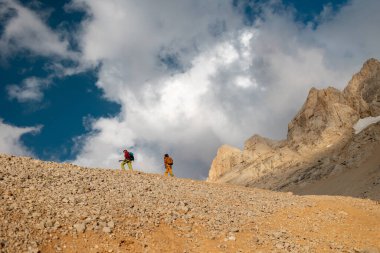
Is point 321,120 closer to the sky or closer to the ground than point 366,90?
closer to the ground

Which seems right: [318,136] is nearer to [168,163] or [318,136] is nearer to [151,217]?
[168,163]

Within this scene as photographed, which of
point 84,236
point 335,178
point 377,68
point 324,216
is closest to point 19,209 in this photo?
point 84,236

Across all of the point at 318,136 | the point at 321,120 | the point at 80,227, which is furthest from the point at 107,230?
the point at 321,120

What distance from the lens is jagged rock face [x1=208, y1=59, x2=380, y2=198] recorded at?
102344 mm

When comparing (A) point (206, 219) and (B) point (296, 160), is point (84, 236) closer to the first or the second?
(A) point (206, 219)

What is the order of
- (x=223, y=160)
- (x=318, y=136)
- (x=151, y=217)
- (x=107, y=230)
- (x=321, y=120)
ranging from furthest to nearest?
(x=223, y=160) < (x=321, y=120) < (x=318, y=136) < (x=151, y=217) < (x=107, y=230)

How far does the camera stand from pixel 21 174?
2145 cm

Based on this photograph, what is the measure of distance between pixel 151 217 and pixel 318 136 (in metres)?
101

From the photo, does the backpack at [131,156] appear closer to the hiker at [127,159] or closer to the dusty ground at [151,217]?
the hiker at [127,159]

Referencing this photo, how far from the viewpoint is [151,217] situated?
19297 mm

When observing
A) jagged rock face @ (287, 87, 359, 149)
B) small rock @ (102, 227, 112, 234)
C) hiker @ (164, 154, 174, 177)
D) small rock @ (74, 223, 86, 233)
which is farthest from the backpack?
jagged rock face @ (287, 87, 359, 149)

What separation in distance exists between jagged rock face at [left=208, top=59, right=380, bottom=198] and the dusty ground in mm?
77617

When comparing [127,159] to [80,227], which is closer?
[80,227]

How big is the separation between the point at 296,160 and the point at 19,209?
324 ft
